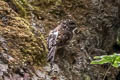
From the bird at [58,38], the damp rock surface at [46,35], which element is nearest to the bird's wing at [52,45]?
the bird at [58,38]

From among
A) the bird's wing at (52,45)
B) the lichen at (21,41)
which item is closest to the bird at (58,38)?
the bird's wing at (52,45)

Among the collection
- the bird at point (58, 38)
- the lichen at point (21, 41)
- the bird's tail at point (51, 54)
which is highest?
the lichen at point (21, 41)

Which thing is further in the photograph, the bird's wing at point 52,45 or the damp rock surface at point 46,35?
the bird's wing at point 52,45

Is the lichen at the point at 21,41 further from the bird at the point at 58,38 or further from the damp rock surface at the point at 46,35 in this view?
the bird at the point at 58,38

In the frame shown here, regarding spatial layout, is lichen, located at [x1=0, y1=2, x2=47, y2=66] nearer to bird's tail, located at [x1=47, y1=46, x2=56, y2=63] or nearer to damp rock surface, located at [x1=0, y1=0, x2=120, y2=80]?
damp rock surface, located at [x1=0, y1=0, x2=120, y2=80]

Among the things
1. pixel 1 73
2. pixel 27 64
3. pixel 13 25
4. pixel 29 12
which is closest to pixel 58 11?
pixel 29 12

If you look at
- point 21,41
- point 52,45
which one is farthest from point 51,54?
point 21,41

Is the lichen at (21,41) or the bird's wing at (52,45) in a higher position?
the lichen at (21,41)

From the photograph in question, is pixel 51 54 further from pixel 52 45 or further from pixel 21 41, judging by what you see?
pixel 21 41

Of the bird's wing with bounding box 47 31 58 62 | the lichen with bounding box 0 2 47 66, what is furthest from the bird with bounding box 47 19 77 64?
the lichen with bounding box 0 2 47 66

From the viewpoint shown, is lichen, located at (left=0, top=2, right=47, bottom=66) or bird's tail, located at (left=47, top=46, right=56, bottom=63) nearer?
lichen, located at (left=0, top=2, right=47, bottom=66)
